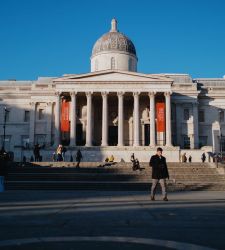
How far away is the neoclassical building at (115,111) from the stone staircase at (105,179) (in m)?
13.2

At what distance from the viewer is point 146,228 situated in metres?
7.04

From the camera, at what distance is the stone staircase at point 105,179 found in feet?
69.7

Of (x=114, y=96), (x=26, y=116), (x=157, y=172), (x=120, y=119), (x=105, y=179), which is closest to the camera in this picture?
(x=157, y=172)

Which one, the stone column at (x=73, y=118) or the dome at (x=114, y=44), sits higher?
the dome at (x=114, y=44)

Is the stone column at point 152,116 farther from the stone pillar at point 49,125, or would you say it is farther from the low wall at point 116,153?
the stone pillar at point 49,125

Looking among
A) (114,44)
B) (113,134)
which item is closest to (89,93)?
(113,134)

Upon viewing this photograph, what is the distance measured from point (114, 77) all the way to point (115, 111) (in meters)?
5.98

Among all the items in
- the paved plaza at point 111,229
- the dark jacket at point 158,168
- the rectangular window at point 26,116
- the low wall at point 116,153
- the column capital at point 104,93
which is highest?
the column capital at point 104,93

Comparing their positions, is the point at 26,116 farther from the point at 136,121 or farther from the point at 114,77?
the point at 136,121

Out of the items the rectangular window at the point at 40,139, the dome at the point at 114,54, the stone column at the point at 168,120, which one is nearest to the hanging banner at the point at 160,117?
the stone column at the point at 168,120

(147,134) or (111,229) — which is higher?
(147,134)

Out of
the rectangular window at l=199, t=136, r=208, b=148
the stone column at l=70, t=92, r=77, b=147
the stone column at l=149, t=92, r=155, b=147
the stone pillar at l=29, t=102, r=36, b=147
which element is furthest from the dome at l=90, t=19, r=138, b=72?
the rectangular window at l=199, t=136, r=208, b=148

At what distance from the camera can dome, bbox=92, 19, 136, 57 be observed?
59000 millimetres

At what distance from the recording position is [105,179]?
2527cm
